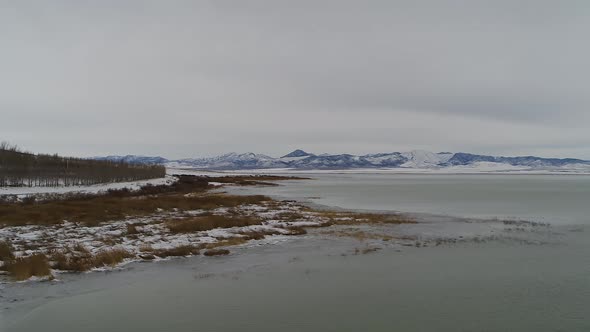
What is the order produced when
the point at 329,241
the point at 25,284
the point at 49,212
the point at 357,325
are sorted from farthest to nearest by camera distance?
the point at 49,212
the point at 329,241
the point at 25,284
the point at 357,325

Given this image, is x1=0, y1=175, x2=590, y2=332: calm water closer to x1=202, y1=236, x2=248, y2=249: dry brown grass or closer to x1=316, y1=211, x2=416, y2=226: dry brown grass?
x1=202, y1=236, x2=248, y2=249: dry brown grass

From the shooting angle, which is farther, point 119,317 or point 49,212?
point 49,212

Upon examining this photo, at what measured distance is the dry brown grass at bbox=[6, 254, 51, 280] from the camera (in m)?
11.4

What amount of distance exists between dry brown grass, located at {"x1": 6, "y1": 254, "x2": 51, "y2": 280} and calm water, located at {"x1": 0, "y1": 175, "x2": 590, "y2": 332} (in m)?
0.80

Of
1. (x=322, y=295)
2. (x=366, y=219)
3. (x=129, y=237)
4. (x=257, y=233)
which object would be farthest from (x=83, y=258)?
(x=366, y=219)

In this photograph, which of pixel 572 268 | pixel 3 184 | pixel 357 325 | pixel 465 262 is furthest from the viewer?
pixel 3 184

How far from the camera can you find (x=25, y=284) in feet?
35.7

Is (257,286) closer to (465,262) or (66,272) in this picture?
(66,272)

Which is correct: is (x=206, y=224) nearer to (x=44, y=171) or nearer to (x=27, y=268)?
(x=27, y=268)

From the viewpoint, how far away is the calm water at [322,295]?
8656 mm

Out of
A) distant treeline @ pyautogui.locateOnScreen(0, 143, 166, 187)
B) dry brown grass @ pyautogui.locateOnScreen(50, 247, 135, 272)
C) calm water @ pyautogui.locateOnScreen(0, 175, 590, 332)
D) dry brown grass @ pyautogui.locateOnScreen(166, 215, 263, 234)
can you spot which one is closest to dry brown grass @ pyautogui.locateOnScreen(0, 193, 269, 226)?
dry brown grass @ pyautogui.locateOnScreen(166, 215, 263, 234)

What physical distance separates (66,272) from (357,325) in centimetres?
935

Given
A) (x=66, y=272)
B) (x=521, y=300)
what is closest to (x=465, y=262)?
(x=521, y=300)

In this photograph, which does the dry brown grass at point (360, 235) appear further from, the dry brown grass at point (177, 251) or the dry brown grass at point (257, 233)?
the dry brown grass at point (177, 251)
